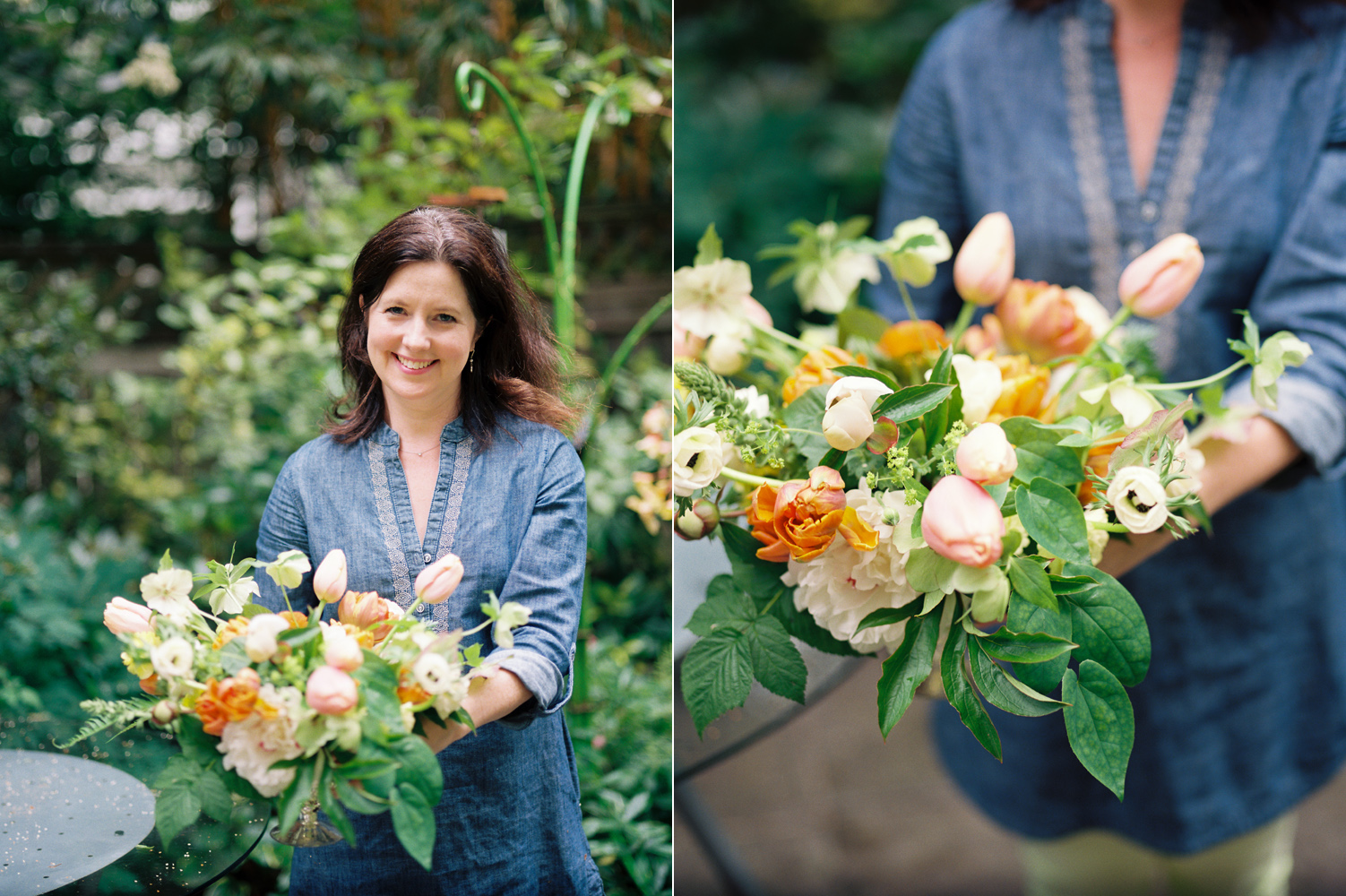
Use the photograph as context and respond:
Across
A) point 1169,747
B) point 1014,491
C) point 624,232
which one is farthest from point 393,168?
point 1169,747

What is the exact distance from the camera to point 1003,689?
0.58 meters

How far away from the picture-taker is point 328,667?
488mm

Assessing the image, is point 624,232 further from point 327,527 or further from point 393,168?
point 327,527

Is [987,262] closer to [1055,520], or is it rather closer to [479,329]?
[1055,520]

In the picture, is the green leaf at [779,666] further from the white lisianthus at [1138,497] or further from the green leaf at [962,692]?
the white lisianthus at [1138,497]

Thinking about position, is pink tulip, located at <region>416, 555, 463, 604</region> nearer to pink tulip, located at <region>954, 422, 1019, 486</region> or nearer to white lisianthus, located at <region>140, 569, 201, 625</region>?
white lisianthus, located at <region>140, 569, 201, 625</region>

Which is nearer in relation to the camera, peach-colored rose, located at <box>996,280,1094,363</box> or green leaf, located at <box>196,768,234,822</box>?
green leaf, located at <box>196,768,234,822</box>

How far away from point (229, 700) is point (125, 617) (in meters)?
0.10

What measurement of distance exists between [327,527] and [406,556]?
0.07 metres

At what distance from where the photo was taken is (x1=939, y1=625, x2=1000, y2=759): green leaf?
59 cm

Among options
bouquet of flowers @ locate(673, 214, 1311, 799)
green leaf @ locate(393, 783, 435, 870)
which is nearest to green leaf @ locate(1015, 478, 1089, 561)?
bouquet of flowers @ locate(673, 214, 1311, 799)

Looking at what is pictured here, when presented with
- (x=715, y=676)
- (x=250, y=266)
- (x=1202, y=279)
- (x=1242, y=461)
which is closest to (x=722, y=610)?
(x=715, y=676)

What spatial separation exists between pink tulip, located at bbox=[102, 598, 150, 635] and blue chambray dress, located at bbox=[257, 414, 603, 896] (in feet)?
0.31

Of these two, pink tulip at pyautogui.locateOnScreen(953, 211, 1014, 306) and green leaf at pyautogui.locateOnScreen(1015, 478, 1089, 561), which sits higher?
pink tulip at pyautogui.locateOnScreen(953, 211, 1014, 306)
